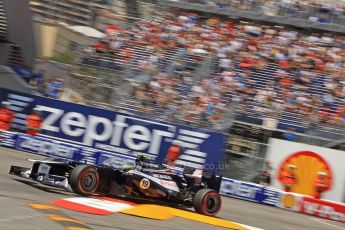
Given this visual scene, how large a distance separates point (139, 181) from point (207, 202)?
1.49m

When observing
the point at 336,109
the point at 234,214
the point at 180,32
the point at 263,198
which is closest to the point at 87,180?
the point at 234,214

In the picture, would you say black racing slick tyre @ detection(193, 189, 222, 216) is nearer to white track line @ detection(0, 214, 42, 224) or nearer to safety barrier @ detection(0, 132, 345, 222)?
white track line @ detection(0, 214, 42, 224)

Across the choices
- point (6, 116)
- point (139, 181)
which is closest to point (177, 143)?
point (6, 116)

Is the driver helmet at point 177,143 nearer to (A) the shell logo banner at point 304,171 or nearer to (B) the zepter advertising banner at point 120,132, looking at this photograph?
(B) the zepter advertising banner at point 120,132

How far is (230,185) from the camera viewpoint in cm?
1953

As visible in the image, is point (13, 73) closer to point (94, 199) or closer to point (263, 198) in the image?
point (263, 198)

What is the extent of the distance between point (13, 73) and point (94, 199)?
56.8ft

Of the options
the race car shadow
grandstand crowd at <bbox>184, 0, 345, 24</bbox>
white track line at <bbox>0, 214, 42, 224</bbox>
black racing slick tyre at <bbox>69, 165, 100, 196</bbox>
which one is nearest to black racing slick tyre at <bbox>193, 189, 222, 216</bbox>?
black racing slick tyre at <bbox>69, 165, 100, 196</bbox>

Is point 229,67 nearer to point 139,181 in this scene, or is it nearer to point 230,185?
point 230,185

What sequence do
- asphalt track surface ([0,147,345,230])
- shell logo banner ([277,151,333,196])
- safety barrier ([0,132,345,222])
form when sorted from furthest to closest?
1. shell logo banner ([277,151,333,196])
2. safety barrier ([0,132,345,222])
3. asphalt track surface ([0,147,345,230])

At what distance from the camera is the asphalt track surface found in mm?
8523

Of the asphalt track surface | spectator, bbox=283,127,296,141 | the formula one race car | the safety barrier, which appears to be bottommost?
the asphalt track surface

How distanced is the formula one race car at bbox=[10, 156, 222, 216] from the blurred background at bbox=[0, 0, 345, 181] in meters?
8.29

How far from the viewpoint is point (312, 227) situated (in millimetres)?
14836
